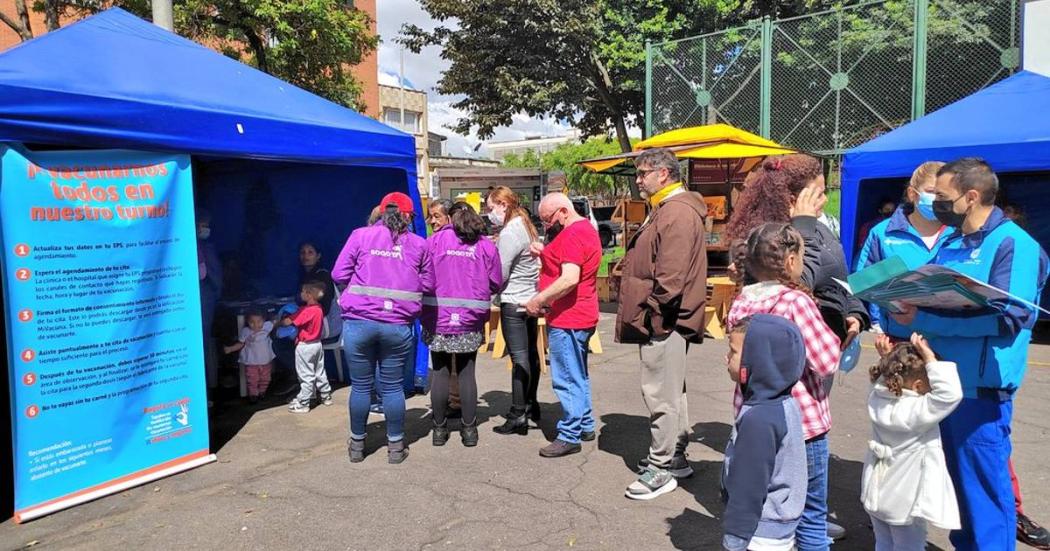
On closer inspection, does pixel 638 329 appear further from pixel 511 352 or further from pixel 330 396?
pixel 330 396

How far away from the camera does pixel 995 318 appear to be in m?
2.72

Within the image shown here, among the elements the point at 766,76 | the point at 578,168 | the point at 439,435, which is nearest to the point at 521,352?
the point at 439,435

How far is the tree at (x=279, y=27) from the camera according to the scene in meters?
13.5

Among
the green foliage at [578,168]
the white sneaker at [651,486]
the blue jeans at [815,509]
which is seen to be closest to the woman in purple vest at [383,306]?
the white sneaker at [651,486]

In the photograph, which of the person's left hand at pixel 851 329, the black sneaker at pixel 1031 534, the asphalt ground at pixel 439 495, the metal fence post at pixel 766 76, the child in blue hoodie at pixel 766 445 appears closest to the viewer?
the child in blue hoodie at pixel 766 445

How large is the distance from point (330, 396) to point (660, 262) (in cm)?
373

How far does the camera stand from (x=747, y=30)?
1407 centimetres

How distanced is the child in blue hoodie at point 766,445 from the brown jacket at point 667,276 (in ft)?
3.93

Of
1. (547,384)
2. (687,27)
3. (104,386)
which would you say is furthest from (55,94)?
(687,27)

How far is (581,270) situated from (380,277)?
128 cm

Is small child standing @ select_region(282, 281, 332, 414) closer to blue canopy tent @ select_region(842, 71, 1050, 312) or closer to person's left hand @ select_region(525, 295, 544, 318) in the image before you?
person's left hand @ select_region(525, 295, 544, 318)

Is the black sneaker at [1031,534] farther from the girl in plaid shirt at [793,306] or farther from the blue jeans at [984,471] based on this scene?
the girl in plaid shirt at [793,306]

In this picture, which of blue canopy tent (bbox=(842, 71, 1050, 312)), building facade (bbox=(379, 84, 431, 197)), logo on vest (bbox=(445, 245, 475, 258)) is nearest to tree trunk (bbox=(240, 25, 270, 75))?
logo on vest (bbox=(445, 245, 475, 258))

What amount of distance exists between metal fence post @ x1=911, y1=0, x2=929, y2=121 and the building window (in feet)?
125
